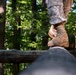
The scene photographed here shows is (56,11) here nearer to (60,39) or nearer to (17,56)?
(60,39)

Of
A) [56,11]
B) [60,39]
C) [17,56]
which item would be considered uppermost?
[56,11]

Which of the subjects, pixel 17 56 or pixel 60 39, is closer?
pixel 60 39

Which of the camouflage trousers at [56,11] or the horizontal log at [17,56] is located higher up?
the camouflage trousers at [56,11]

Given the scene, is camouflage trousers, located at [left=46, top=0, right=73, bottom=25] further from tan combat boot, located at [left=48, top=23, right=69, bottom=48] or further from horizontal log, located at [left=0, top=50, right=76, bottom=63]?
horizontal log, located at [left=0, top=50, right=76, bottom=63]

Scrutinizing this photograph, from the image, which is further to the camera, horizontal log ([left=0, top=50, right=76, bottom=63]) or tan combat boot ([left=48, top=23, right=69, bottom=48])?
horizontal log ([left=0, top=50, right=76, bottom=63])

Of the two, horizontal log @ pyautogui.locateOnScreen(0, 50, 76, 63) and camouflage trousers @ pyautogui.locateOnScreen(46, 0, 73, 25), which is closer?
camouflage trousers @ pyautogui.locateOnScreen(46, 0, 73, 25)

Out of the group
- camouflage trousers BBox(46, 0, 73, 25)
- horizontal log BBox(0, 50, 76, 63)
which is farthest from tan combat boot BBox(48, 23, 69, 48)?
horizontal log BBox(0, 50, 76, 63)

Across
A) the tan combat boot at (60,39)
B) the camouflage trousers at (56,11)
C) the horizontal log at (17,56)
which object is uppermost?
the camouflage trousers at (56,11)

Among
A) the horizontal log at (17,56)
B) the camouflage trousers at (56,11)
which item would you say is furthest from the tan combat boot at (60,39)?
the horizontal log at (17,56)

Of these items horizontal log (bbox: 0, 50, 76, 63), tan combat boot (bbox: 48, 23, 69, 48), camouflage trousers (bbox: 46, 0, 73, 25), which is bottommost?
horizontal log (bbox: 0, 50, 76, 63)

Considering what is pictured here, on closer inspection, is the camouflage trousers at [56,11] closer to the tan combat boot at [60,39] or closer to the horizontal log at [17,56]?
the tan combat boot at [60,39]

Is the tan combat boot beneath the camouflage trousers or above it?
beneath

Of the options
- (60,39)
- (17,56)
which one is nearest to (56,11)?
(60,39)

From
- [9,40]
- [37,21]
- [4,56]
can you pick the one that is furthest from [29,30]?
[4,56]
